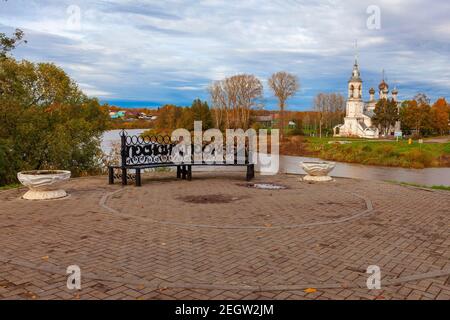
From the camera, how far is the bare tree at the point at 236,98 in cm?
5966

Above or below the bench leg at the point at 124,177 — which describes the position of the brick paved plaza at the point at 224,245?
below

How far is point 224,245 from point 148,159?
6.46 metres

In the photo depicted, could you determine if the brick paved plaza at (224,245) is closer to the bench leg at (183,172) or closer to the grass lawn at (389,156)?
the bench leg at (183,172)

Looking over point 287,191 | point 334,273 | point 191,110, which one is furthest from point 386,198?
point 191,110

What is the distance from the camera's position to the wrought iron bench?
34.5ft

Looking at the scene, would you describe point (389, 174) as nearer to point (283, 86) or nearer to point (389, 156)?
point (389, 156)

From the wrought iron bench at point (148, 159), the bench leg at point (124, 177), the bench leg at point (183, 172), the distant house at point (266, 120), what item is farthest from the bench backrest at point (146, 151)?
the distant house at point (266, 120)

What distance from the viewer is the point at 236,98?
60.4m

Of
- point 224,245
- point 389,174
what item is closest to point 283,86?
point 389,174

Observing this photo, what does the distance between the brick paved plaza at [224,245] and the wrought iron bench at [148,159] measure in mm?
1259

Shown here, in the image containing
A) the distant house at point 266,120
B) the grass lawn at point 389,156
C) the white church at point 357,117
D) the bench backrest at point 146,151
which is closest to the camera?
the bench backrest at point 146,151

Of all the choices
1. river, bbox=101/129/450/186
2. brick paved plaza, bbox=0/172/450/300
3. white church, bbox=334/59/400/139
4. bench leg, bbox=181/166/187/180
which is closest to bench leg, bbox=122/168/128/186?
brick paved plaza, bbox=0/172/450/300

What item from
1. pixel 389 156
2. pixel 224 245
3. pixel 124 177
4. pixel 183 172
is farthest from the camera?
pixel 389 156

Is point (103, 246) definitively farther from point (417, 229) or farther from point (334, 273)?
point (417, 229)
